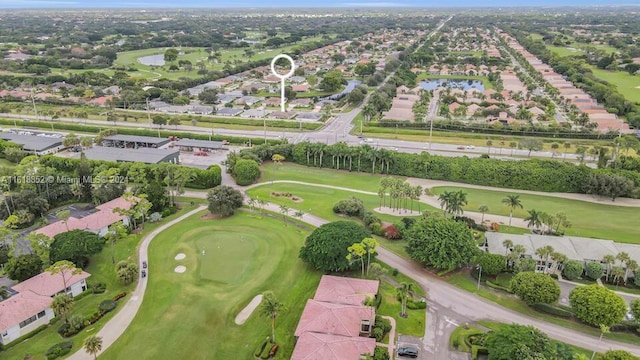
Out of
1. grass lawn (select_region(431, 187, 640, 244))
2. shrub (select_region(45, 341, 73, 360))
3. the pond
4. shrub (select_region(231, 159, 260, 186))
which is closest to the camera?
shrub (select_region(45, 341, 73, 360))

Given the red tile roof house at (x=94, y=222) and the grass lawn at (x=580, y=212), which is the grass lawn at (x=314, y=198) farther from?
the red tile roof house at (x=94, y=222)

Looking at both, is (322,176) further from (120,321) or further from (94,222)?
(120,321)

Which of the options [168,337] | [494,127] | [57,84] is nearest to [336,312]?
[168,337]

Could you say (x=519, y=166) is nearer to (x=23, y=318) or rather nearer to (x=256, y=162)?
(x=256, y=162)

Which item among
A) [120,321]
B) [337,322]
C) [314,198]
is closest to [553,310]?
[337,322]

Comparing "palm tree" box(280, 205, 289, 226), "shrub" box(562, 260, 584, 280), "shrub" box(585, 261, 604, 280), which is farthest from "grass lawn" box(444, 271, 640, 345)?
"palm tree" box(280, 205, 289, 226)

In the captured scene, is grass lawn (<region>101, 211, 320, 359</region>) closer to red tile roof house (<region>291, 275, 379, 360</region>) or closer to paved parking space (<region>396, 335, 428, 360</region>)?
red tile roof house (<region>291, 275, 379, 360</region>)
